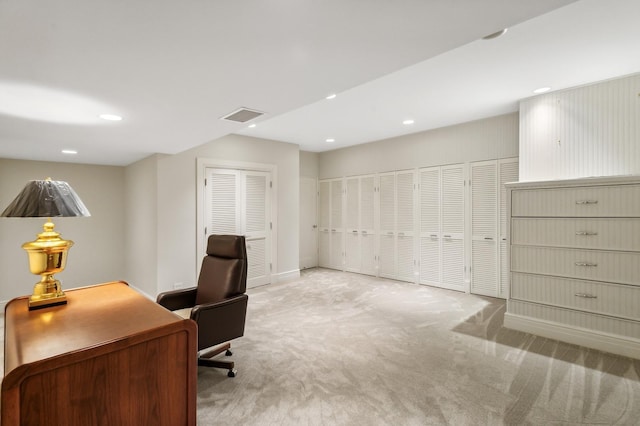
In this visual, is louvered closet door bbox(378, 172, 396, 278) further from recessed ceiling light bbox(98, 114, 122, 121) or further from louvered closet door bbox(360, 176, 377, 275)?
recessed ceiling light bbox(98, 114, 122, 121)

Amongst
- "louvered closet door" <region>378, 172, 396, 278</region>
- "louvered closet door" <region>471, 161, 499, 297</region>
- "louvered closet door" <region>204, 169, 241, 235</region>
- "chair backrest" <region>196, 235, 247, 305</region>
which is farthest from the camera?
"louvered closet door" <region>378, 172, 396, 278</region>

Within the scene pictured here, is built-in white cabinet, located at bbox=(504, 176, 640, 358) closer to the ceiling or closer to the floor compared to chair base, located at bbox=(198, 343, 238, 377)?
closer to the ceiling

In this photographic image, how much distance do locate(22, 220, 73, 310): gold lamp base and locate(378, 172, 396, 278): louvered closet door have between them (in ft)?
15.3

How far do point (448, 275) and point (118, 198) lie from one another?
18.8 ft

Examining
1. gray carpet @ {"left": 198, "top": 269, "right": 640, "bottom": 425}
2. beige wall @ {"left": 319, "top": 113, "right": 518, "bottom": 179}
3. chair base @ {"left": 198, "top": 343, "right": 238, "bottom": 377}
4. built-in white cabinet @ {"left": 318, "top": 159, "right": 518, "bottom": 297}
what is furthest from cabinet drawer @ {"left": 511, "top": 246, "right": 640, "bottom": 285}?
chair base @ {"left": 198, "top": 343, "right": 238, "bottom": 377}

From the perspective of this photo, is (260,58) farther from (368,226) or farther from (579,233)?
(368,226)

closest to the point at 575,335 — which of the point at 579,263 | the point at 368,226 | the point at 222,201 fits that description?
the point at 579,263

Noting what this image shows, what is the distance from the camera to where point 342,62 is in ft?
5.30


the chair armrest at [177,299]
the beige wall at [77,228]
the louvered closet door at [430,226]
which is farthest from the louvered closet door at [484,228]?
the beige wall at [77,228]

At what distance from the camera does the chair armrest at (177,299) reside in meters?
2.60

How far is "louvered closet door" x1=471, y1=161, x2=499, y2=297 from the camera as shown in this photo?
4402 mm

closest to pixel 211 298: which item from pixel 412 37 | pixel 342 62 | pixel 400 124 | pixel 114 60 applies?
pixel 114 60

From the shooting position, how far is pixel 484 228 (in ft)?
14.7

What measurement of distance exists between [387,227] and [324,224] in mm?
1599
